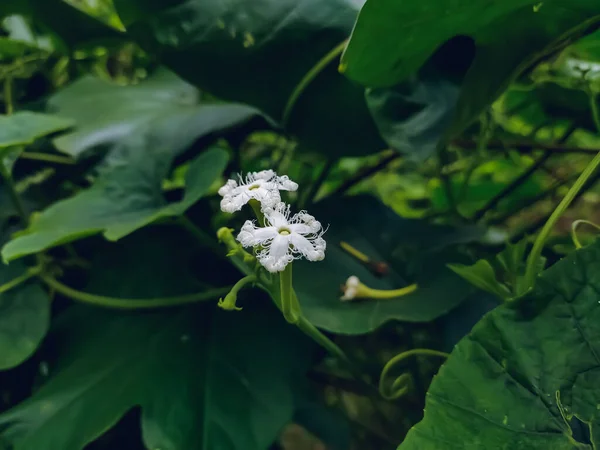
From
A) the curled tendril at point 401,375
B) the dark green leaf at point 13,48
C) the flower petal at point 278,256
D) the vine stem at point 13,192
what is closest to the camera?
the flower petal at point 278,256

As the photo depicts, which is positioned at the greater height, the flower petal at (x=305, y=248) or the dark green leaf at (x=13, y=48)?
the flower petal at (x=305, y=248)

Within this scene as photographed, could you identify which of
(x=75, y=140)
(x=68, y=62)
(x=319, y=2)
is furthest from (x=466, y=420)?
(x=68, y=62)

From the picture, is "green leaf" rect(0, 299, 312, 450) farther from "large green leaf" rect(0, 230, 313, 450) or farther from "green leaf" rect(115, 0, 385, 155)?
"green leaf" rect(115, 0, 385, 155)

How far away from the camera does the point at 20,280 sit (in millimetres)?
524

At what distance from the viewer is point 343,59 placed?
398 millimetres

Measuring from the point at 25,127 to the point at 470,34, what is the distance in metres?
0.40

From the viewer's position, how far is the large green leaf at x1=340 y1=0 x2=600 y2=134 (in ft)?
1.28

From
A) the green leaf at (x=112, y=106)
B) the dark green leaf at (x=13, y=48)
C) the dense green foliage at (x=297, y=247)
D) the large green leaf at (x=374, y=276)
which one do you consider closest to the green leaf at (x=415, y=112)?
the dense green foliage at (x=297, y=247)

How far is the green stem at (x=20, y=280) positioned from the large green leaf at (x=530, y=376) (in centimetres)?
39

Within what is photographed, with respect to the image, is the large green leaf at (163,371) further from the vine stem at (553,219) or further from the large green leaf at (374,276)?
the vine stem at (553,219)

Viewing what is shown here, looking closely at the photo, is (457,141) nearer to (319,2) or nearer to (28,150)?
(319,2)

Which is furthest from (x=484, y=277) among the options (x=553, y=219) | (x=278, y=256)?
(x=278, y=256)

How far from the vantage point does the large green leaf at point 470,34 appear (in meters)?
0.39

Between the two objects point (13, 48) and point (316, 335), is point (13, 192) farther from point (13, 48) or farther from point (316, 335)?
point (316, 335)
